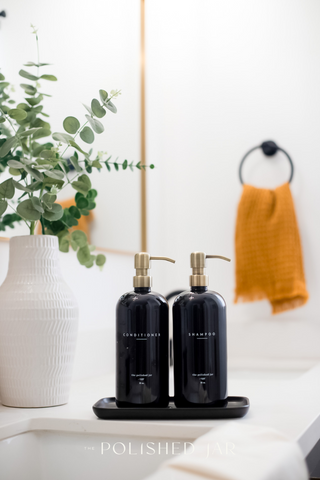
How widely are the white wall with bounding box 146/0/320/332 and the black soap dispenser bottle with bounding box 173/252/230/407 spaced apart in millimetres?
842

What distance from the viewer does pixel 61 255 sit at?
1.03 metres

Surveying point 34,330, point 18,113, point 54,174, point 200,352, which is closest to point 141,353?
point 200,352

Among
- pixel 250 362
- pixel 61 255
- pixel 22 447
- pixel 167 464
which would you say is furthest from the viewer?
pixel 250 362

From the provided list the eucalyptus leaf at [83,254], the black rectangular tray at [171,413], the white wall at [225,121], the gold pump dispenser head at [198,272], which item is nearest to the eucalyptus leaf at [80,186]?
the eucalyptus leaf at [83,254]

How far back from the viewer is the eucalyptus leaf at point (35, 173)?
70 centimetres

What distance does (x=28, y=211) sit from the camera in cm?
72

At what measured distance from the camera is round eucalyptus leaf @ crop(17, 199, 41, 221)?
72 centimetres

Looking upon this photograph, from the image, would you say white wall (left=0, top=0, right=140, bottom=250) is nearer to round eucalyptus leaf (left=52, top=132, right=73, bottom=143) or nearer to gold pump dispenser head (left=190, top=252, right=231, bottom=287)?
round eucalyptus leaf (left=52, top=132, right=73, bottom=143)

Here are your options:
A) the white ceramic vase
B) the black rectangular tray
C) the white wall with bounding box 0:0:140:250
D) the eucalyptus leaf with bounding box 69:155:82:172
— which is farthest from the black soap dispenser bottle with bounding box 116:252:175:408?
the white wall with bounding box 0:0:140:250

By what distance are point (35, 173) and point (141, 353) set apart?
0.98 ft

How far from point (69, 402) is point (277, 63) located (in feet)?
3.86

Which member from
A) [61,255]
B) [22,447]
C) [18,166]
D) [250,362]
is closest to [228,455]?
[22,447]

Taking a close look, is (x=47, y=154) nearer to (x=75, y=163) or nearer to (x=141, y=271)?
(x=75, y=163)

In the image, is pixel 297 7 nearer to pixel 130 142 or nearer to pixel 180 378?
pixel 130 142
